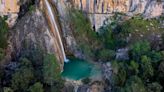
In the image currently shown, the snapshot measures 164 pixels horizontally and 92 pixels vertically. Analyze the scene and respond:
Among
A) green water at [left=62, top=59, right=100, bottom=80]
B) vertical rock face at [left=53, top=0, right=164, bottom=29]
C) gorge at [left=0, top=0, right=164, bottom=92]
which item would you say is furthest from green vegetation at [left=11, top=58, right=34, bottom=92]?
vertical rock face at [left=53, top=0, right=164, bottom=29]

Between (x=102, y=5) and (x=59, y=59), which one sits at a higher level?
(x=102, y=5)

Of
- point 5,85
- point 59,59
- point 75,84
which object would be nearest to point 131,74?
point 75,84

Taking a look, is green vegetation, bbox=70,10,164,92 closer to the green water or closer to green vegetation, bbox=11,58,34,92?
the green water

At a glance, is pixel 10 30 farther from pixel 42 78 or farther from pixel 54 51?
pixel 42 78

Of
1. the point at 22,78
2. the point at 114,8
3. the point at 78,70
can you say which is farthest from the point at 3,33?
the point at 114,8

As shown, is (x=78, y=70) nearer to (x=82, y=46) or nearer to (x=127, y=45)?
(x=82, y=46)

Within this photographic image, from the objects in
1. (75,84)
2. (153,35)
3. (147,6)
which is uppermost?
(147,6)
